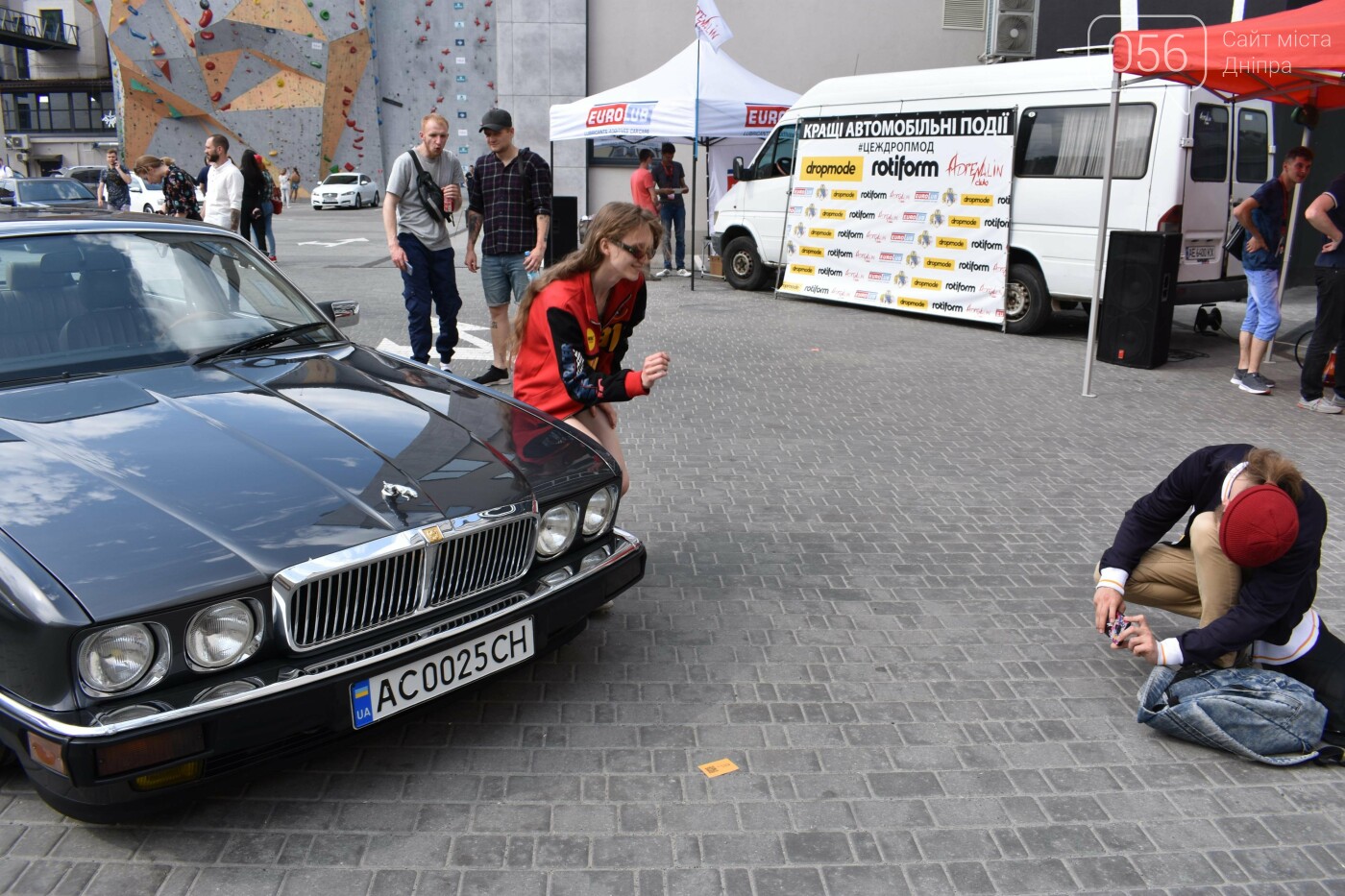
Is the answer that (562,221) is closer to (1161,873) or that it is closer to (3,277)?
(3,277)

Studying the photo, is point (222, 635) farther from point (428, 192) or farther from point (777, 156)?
point (777, 156)

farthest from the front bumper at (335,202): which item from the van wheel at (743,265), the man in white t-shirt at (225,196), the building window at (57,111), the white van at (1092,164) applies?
the white van at (1092,164)

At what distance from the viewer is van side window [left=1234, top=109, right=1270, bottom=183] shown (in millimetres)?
10570

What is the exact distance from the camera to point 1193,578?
3.83m

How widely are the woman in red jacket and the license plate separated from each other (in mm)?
860

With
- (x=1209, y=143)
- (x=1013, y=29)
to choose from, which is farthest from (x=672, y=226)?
(x=1209, y=143)

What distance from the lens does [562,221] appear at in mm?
14125

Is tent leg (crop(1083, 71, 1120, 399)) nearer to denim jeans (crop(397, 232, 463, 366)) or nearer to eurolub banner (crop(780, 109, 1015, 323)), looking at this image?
eurolub banner (crop(780, 109, 1015, 323))

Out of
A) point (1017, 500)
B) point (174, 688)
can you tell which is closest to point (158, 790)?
point (174, 688)

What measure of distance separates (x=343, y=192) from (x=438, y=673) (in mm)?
38717

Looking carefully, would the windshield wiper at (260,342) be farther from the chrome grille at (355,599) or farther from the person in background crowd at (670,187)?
the person in background crowd at (670,187)

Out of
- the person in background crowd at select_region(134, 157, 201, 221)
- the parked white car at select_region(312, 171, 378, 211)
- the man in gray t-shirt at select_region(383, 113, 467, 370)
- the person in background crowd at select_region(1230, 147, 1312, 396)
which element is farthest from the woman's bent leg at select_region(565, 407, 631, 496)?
the parked white car at select_region(312, 171, 378, 211)

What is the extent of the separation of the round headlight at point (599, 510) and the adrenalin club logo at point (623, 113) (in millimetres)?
11991

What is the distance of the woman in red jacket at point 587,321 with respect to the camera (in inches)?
154
